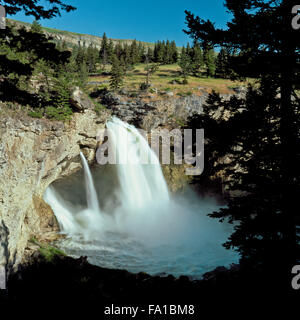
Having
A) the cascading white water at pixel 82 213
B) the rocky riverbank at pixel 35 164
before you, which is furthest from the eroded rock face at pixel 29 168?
the cascading white water at pixel 82 213

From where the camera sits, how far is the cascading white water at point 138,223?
1627 cm

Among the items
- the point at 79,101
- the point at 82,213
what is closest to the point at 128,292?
the point at 82,213

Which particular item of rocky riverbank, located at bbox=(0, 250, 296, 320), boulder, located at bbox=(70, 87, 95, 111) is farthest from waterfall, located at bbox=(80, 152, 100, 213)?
rocky riverbank, located at bbox=(0, 250, 296, 320)

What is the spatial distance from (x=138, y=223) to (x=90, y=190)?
5.92m

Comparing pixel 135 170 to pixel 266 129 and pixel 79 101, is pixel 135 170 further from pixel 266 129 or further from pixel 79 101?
pixel 266 129

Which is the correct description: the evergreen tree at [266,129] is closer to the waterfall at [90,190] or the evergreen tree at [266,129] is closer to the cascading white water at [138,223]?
the cascading white water at [138,223]

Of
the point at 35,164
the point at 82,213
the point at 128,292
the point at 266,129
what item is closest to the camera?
the point at 266,129

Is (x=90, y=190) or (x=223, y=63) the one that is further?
(x=90, y=190)

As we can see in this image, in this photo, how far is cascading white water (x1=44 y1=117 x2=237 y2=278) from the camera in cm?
1627

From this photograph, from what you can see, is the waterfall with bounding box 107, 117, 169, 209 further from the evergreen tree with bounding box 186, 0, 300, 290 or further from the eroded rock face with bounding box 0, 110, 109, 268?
the evergreen tree with bounding box 186, 0, 300, 290

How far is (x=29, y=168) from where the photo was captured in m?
14.6

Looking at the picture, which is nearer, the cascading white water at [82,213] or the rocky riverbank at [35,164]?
the rocky riverbank at [35,164]

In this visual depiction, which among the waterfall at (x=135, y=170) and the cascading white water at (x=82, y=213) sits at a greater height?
the waterfall at (x=135, y=170)
